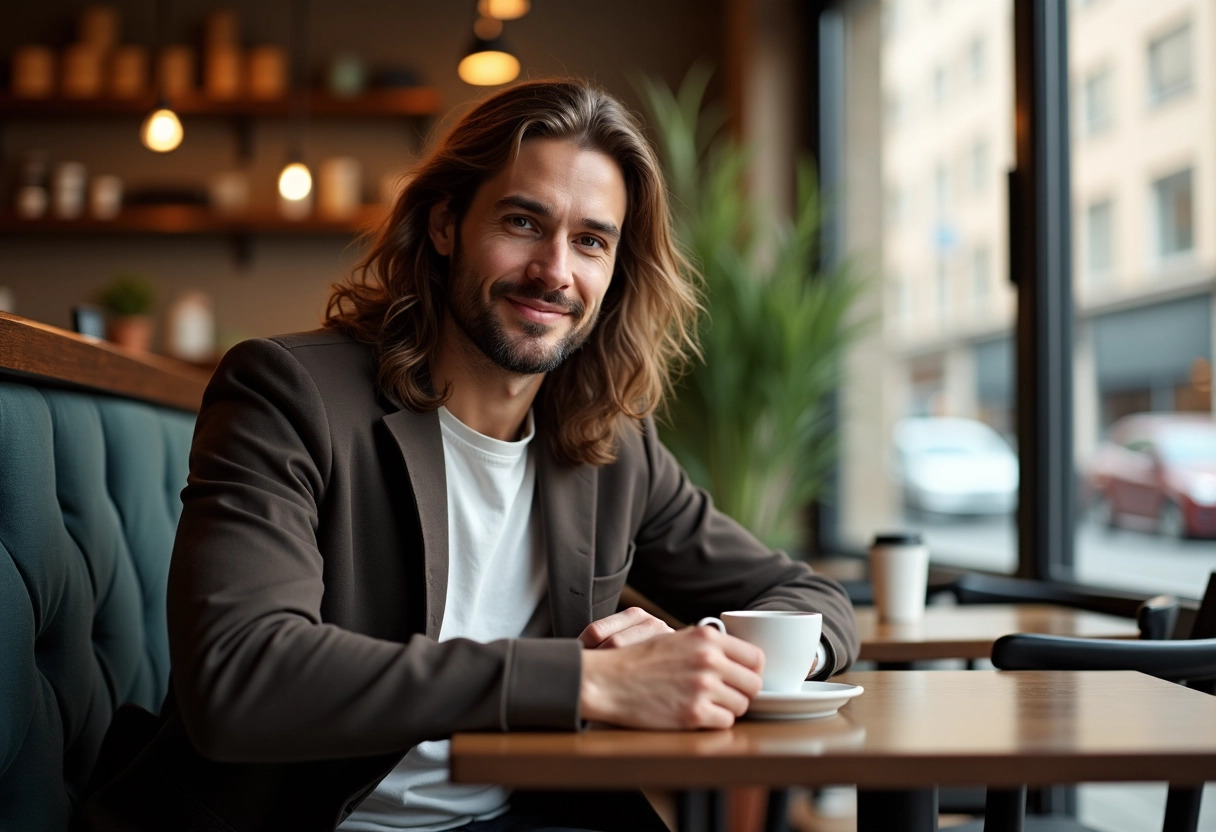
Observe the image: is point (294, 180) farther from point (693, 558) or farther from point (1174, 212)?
point (693, 558)

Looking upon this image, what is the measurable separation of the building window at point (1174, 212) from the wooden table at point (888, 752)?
159cm

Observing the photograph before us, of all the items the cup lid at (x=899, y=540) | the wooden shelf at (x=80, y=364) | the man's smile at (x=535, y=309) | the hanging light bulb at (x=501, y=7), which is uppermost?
the hanging light bulb at (x=501, y=7)

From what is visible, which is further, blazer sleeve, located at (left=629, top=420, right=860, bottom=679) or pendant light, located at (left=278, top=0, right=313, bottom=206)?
pendant light, located at (left=278, top=0, right=313, bottom=206)

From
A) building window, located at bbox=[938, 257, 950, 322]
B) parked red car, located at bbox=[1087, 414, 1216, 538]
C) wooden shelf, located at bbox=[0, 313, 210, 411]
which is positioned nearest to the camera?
wooden shelf, located at bbox=[0, 313, 210, 411]

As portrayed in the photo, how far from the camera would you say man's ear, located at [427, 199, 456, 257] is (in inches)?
68.1

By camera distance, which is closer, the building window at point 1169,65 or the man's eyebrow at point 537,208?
the man's eyebrow at point 537,208

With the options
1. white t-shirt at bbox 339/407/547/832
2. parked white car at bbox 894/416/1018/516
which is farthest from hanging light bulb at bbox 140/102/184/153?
white t-shirt at bbox 339/407/547/832

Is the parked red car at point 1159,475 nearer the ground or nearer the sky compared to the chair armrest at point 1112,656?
nearer the sky

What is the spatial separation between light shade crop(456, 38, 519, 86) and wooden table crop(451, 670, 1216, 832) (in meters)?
3.52

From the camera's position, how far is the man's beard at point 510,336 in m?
1.59

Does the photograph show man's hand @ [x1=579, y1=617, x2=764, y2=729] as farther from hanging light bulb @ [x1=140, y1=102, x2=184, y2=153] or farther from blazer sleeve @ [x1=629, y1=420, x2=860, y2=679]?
hanging light bulb @ [x1=140, y1=102, x2=184, y2=153]

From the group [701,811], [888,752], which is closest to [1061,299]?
[701,811]

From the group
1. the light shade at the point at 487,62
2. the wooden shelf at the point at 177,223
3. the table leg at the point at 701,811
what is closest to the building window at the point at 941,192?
the light shade at the point at 487,62

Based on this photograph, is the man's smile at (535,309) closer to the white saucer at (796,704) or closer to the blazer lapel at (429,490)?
the blazer lapel at (429,490)
